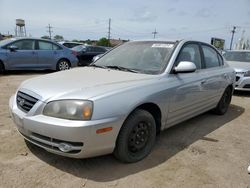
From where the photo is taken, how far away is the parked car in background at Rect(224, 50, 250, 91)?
7812 millimetres

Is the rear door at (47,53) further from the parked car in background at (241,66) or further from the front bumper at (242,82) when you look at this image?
the front bumper at (242,82)

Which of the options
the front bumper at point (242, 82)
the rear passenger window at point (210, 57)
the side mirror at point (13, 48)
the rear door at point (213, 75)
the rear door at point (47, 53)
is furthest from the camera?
the rear door at point (47, 53)

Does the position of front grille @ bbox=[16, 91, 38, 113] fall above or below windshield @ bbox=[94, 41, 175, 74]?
below

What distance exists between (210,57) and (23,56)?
7021 millimetres

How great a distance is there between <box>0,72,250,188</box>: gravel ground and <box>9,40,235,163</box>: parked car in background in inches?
10.0

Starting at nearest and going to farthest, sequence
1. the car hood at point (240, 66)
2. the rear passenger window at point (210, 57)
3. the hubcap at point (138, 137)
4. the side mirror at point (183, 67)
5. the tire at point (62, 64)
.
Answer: the hubcap at point (138, 137) < the side mirror at point (183, 67) < the rear passenger window at point (210, 57) < the car hood at point (240, 66) < the tire at point (62, 64)

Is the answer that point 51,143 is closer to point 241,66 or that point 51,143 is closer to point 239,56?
point 241,66

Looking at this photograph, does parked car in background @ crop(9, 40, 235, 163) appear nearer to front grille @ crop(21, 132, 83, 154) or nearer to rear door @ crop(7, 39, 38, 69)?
front grille @ crop(21, 132, 83, 154)

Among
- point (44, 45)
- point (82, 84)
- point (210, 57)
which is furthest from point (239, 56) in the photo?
point (82, 84)

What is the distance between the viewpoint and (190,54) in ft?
13.8

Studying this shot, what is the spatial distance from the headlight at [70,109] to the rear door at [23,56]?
24.1 ft

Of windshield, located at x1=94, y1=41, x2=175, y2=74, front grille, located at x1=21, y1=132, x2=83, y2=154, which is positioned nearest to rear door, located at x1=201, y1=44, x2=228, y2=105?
windshield, located at x1=94, y1=41, x2=175, y2=74

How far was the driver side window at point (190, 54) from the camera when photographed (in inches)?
154

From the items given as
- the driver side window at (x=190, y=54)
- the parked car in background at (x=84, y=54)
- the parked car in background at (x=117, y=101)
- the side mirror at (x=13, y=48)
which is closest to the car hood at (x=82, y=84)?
the parked car in background at (x=117, y=101)
